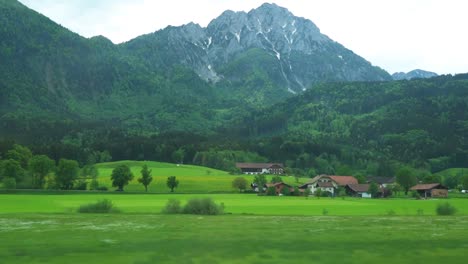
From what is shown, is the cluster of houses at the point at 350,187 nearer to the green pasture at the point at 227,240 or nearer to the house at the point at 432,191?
the house at the point at 432,191

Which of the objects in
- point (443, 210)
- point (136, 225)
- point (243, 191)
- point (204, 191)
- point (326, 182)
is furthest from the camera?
point (326, 182)

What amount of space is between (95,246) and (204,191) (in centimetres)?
8942

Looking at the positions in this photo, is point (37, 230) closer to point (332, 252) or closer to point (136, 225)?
point (136, 225)

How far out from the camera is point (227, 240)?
134 ft

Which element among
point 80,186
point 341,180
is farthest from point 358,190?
point 80,186

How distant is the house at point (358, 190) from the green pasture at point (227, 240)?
292 ft

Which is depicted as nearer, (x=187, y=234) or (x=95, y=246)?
(x=95, y=246)

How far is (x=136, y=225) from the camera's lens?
167ft

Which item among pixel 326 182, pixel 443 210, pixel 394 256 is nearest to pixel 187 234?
pixel 394 256

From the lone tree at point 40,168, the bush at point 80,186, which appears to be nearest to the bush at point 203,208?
the bush at point 80,186

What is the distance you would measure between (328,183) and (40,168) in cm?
8480

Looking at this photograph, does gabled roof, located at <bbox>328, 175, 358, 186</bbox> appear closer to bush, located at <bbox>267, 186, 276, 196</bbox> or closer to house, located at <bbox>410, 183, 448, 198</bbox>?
house, located at <bbox>410, 183, 448, 198</bbox>

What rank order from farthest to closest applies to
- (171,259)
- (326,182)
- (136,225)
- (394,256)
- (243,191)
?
(326,182)
(243,191)
(136,225)
(394,256)
(171,259)

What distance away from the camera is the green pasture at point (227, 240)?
111ft
